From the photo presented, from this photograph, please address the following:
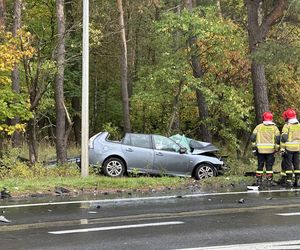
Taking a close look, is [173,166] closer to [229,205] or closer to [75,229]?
[229,205]

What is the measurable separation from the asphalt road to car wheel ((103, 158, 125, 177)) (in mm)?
4655

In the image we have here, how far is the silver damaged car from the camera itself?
17.1m

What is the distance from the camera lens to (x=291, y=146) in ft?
49.2

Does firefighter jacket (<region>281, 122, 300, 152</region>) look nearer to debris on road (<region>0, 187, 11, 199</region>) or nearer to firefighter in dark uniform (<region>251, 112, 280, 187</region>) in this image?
firefighter in dark uniform (<region>251, 112, 280, 187</region>)

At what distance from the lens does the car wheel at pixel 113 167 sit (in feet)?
56.0

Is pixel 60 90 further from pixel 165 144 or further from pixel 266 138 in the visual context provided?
pixel 266 138

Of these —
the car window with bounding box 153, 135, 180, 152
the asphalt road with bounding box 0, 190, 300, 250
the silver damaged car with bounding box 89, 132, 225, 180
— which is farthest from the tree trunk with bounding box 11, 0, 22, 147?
the asphalt road with bounding box 0, 190, 300, 250

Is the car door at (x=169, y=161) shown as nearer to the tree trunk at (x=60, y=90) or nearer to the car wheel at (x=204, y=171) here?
the car wheel at (x=204, y=171)

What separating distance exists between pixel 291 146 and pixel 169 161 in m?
4.05

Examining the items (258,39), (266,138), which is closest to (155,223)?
(266,138)

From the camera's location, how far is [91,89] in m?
36.1

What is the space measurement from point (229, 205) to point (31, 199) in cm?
440

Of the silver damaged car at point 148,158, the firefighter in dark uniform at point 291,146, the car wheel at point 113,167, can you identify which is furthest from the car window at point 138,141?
the firefighter in dark uniform at point 291,146

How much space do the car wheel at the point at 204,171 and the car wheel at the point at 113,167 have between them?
2.39 metres
